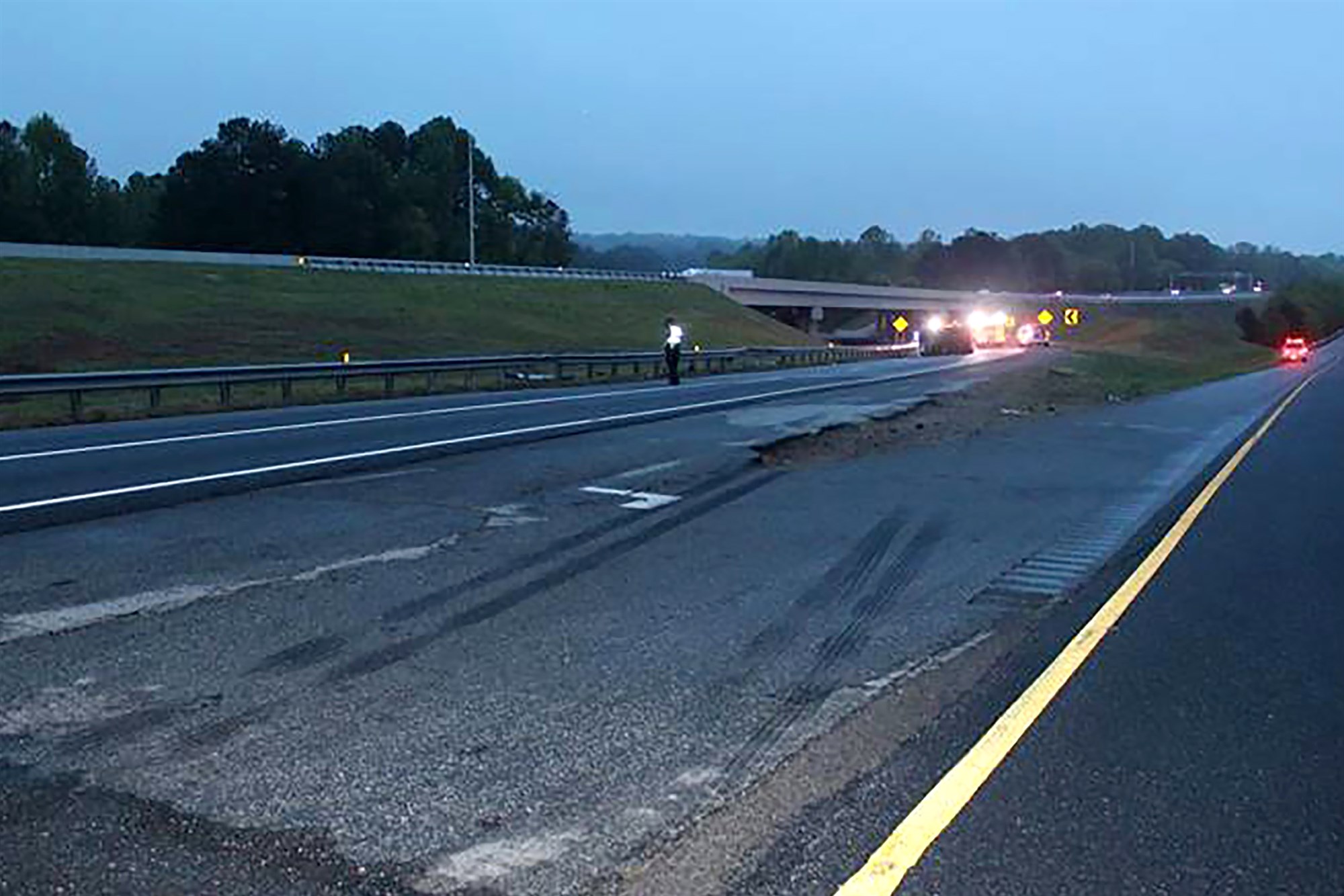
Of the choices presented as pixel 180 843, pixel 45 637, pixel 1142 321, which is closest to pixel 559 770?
pixel 180 843

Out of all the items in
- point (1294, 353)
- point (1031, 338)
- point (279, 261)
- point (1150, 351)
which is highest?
point (279, 261)

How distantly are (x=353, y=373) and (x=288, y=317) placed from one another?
2904 cm

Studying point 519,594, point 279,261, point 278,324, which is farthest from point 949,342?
point 519,594

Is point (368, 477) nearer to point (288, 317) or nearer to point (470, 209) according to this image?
point (288, 317)

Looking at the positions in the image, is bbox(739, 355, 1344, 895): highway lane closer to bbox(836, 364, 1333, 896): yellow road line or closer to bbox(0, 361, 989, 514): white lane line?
bbox(836, 364, 1333, 896): yellow road line

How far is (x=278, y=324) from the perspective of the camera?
51.9 meters

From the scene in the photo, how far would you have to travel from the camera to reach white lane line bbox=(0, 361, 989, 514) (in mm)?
10469

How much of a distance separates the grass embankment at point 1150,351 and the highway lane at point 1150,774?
2137cm

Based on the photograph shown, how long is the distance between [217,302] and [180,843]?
5443 centimetres

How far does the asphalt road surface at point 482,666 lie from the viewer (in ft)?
13.2

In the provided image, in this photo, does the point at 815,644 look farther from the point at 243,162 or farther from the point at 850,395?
the point at 243,162

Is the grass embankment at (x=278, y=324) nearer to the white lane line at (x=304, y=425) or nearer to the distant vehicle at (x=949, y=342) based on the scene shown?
the white lane line at (x=304, y=425)

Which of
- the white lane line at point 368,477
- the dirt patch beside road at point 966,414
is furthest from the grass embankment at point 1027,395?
the white lane line at point 368,477

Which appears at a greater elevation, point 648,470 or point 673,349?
point 673,349
